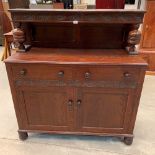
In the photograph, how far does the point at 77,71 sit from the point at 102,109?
388 mm

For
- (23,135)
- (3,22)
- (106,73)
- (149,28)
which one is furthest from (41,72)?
(3,22)

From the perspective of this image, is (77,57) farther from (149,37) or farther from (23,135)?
(149,37)

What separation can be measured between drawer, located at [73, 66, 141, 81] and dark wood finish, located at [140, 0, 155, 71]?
1584 millimetres

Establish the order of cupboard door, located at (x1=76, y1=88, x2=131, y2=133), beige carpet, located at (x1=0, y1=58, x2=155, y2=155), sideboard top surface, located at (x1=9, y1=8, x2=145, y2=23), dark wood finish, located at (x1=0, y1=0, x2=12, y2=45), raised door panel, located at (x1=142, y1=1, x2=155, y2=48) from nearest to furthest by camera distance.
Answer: sideboard top surface, located at (x1=9, y1=8, x2=145, y2=23), cupboard door, located at (x1=76, y1=88, x2=131, y2=133), beige carpet, located at (x1=0, y1=58, x2=155, y2=155), raised door panel, located at (x1=142, y1=1, x2=155, y2=48), dark wood finish, located at (x1=0, y1=0, x2=12, y2=45)

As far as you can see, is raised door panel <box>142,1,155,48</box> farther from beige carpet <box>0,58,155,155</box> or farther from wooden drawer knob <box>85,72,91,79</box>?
wooden drawer knob <box>85,72,91,79</box>

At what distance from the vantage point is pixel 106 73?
1292 millimetres

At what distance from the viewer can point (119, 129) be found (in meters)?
1.55

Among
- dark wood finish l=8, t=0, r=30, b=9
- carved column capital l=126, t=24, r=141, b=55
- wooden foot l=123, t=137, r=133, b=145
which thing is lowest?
wooden foot l=123, t=137, r=133, b=145

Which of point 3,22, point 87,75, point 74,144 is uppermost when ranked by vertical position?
point 87,75

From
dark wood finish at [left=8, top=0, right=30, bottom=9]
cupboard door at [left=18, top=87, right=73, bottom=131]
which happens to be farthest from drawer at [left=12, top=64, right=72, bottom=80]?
dark wood finish at [left=8, top=0, right=30, bottom=9]

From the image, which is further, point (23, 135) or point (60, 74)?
point (23, 135)

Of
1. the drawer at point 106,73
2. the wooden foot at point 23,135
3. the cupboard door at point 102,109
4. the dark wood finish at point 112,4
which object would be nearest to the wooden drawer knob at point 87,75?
the drawer at point 106,73

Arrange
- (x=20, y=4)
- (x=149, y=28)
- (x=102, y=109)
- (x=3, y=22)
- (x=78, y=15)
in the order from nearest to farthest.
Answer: (x=78, y=15)
(x=102, y=109)
(x=20, y=4)
(x=149, y=28)
(x=3, y=22)

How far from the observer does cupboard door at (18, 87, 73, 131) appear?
4.64ft
